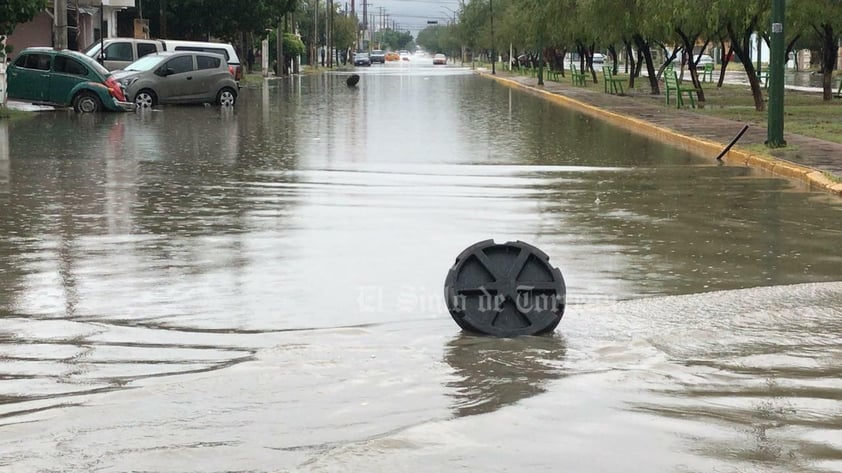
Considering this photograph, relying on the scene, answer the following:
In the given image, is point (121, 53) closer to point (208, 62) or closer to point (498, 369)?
point (208, 62)

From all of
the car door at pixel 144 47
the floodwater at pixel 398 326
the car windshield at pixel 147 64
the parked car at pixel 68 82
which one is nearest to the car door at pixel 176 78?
the car windshield at pixel 147 64

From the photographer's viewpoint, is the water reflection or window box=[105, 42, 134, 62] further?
window box=[105, 42, 134, 62]

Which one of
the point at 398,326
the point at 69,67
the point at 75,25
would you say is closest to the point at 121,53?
the point at 75,25

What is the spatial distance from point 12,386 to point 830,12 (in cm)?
3069

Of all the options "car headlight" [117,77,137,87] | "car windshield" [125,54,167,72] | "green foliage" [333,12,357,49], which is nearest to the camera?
"car headlight" [117,77,137,87]

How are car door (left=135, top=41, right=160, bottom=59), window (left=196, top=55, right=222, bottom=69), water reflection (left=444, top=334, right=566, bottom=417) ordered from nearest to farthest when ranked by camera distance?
1. water reflection (left=444, top=334, right=566, bottom=417)
2. window (left=196, top=55, right=222, bottom=69)
3. car door (left=135, top=41, right=160, bottom=59)

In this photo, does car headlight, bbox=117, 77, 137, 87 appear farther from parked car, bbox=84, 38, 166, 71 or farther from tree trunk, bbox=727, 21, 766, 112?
tree trunk, bbox=727, 21, 766, 112

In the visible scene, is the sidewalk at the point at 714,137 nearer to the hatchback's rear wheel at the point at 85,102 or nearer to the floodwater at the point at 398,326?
the floodwater at the point at 398,326

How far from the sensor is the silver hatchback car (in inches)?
1332

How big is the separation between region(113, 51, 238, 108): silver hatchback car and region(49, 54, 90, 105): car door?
6.37ft

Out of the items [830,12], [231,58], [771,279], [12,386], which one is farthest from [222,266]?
[231,58]

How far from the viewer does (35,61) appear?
31.6 meters

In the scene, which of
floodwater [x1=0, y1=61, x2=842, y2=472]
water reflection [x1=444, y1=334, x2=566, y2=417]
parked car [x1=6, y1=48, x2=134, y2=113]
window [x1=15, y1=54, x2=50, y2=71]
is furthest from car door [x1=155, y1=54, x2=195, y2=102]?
water reflection [x1=444, y1=334, x2=566, y2=417]

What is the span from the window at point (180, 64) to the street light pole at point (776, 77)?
19.8m
